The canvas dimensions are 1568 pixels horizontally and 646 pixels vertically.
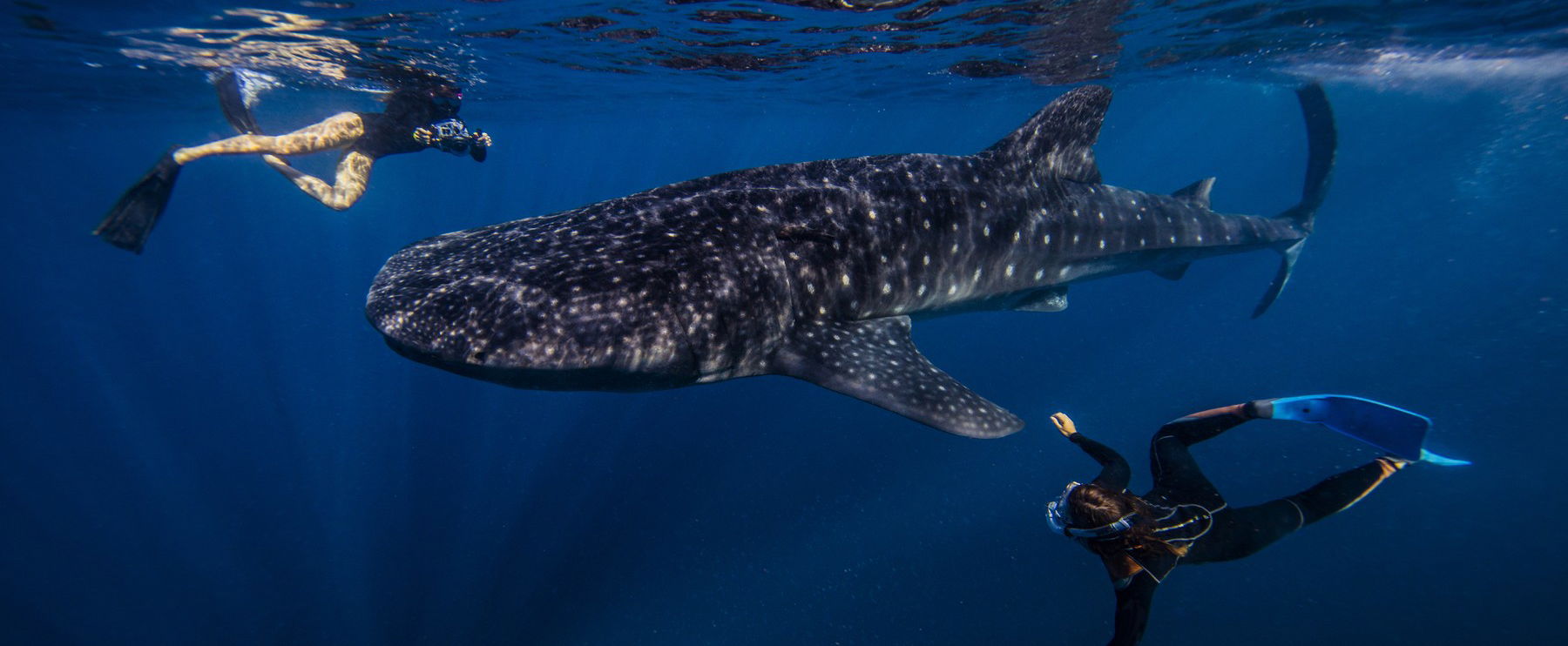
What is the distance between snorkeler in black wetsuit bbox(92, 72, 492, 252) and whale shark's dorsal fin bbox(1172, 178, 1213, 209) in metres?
11.5

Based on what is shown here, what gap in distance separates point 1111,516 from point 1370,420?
3080 millimetres

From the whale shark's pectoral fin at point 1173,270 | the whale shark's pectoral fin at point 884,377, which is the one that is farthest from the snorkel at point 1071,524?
the whale shark's pectoral fin at point 1173,270

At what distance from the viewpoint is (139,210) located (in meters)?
8.08

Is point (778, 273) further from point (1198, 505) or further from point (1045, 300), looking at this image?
point (1045, 300)

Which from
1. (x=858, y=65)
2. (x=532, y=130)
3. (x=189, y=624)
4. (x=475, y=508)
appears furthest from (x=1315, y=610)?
(x=532, y=130)

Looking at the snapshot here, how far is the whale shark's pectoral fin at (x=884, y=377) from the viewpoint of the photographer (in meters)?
4.40

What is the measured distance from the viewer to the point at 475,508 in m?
17.4

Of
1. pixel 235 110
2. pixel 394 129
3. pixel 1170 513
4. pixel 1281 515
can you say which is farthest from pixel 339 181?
pixel 1281 515

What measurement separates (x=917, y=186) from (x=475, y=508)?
55.1 ft

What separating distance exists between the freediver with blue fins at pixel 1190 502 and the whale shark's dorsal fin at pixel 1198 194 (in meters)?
4.38

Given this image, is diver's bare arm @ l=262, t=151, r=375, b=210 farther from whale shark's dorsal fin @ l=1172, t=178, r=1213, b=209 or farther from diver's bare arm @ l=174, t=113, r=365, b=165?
whale shark's dorsal fin @ l=1172, t=178, r=1213, b=209

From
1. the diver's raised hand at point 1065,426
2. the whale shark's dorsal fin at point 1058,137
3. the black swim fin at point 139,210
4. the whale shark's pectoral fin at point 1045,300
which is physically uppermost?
the whale shark's dorsal fin at point 1058,137

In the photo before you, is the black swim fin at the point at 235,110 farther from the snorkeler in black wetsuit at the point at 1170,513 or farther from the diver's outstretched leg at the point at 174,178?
the snorkeler in black wetsuit at the point at 1170,513

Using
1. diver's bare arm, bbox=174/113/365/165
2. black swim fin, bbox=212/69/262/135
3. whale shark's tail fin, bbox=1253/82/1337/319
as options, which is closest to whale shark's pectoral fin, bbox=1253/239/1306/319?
whale shark's tail fin, bbox=1253/82/1337/319
